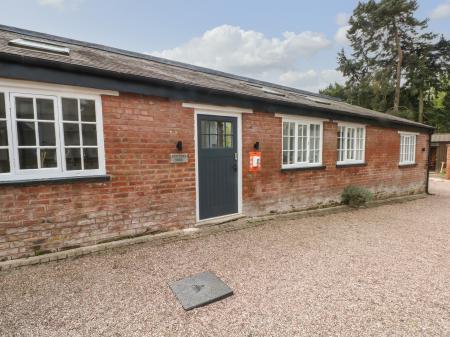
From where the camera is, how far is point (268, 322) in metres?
2.26

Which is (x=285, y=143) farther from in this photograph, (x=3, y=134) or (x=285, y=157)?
(x=3, y=134)

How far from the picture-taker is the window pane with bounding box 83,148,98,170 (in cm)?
378

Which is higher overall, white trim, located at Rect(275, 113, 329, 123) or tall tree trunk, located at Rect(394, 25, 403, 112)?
tall tree trunk, located at Rect(394, 25, 403, 112)

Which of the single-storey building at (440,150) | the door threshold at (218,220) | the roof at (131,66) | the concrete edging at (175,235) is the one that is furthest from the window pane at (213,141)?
the single-storey building at (440,150)

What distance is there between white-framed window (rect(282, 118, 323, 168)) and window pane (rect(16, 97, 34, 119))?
4971 mm

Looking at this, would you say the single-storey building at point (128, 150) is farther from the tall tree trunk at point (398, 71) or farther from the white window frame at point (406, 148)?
the tall tree trunk at point (398, 71)

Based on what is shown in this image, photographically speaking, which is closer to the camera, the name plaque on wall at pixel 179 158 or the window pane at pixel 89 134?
the window pane at pixel 89 134

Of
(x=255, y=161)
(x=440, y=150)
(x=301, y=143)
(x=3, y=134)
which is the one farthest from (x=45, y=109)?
(x=440, y=150)

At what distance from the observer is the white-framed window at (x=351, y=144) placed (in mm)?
7371

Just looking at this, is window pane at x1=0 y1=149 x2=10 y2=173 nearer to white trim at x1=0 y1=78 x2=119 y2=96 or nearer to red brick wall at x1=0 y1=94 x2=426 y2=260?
red brick wall at x1=0 y1=94 x2=426 y2=260

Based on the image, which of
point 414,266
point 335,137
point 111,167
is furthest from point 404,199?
point 111,167

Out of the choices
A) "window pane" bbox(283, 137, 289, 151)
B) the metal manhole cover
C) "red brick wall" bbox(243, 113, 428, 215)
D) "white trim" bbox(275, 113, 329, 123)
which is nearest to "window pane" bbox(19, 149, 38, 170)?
the metal manhole cover

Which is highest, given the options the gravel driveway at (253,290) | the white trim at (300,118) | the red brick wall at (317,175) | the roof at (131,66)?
Answer: the roof at (131,66)

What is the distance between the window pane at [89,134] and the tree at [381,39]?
23.5 metres
